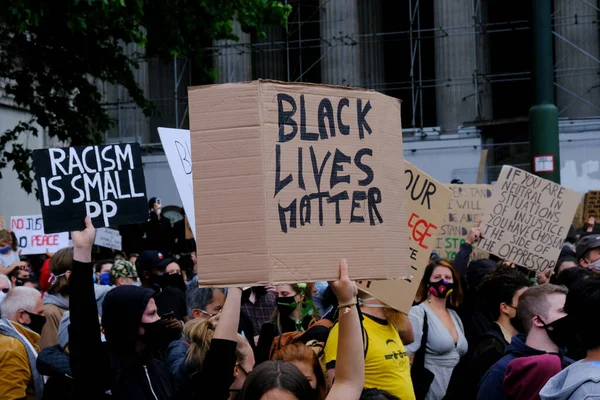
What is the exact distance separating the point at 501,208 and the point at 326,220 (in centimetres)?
532

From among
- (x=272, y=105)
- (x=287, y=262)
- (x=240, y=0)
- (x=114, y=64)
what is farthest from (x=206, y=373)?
(x=114, y=64)

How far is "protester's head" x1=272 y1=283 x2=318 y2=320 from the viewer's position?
6.97 meters

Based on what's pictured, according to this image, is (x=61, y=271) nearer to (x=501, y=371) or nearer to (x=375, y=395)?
(x=501, y=371)

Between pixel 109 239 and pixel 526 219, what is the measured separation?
7.74m

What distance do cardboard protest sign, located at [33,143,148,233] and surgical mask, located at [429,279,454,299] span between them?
87.7 inches

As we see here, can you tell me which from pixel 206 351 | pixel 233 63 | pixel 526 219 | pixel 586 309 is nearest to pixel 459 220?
pixel 526 219

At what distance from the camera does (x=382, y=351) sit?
5434mm

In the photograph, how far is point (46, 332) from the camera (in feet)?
23.0

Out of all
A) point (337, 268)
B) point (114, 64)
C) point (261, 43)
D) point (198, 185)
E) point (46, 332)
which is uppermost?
point (261, 43)

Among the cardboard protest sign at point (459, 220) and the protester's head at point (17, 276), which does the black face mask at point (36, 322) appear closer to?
the protester's head at point (17, 276)

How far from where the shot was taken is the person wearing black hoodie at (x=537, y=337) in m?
4.80

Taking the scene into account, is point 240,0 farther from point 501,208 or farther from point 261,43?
point 261,43

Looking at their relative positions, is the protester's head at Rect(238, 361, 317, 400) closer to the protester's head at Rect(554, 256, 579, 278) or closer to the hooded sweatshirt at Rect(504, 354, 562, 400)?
the hooded sweatshirt at Rect(504, 354, 562, 400)

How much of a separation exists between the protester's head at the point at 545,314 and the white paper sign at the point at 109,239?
417 inches
